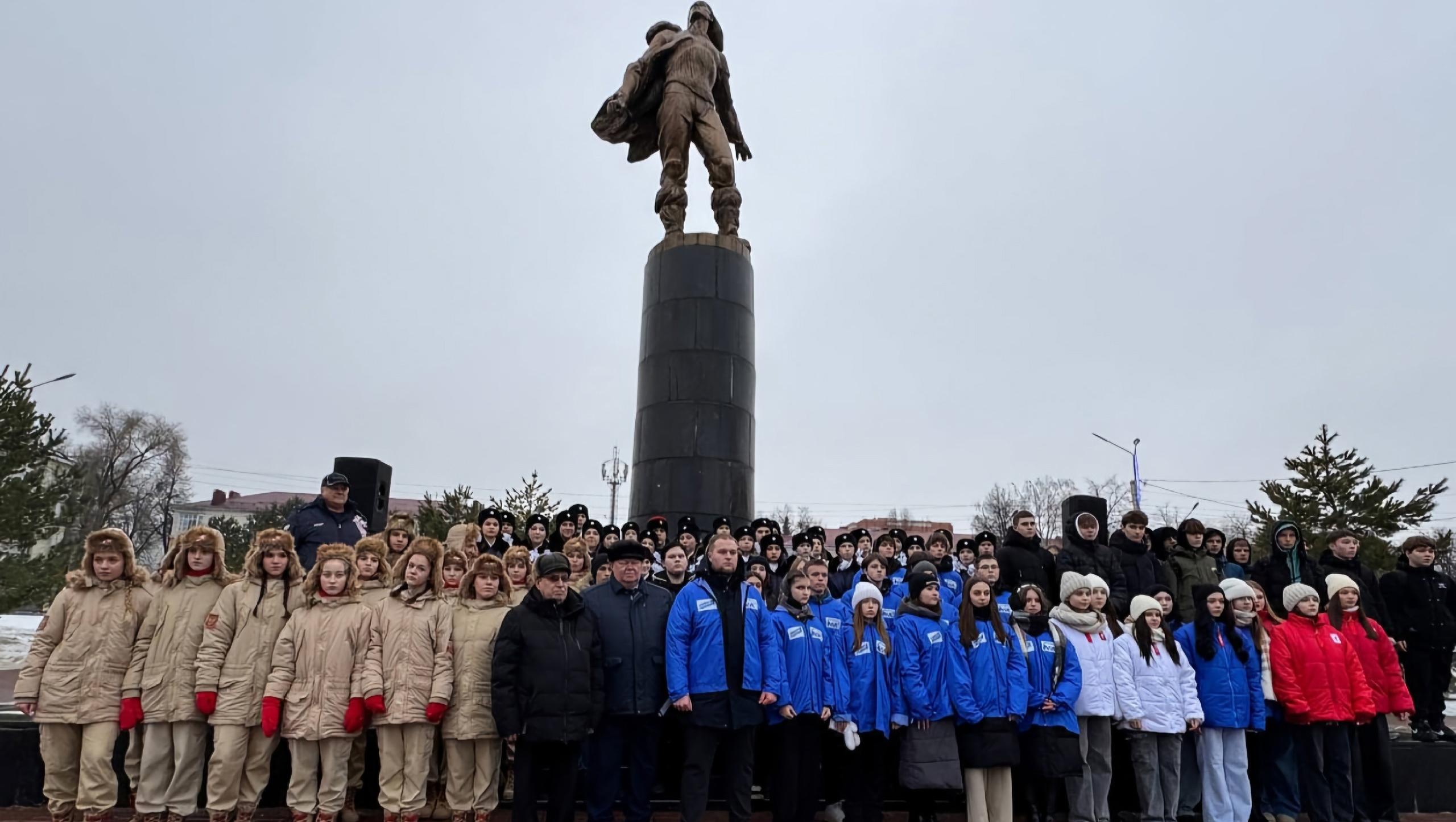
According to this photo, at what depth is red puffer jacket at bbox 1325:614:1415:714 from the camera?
6.66m

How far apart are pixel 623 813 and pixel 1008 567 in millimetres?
3709

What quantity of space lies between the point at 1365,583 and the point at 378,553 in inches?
318

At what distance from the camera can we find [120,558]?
5.58 m

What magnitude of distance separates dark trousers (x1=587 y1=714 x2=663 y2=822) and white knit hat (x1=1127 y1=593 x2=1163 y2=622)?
3.57 m

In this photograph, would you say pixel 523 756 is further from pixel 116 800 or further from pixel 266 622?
pixel 116 800

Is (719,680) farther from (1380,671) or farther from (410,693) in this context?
(1380,671)

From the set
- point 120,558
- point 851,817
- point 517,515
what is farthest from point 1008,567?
point 517,515

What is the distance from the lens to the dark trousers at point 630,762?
17.9ft

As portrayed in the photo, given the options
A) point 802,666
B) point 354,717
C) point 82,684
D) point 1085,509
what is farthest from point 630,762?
point 1085,509

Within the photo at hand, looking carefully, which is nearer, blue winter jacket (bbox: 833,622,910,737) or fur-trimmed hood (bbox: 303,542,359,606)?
fur-trimmed hood (bbox: 303,542,359,606)

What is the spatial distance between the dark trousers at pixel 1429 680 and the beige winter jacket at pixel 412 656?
7857mm

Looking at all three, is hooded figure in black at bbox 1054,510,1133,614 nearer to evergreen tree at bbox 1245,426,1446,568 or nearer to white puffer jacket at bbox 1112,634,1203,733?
white puffer jacket at bbox 1112,634,1203,733

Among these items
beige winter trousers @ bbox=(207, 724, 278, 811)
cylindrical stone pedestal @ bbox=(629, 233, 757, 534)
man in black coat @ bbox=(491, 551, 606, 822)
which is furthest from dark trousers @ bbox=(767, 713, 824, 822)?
cylindrical stone pedestal @ bbox=(629, 233, 757, 534)

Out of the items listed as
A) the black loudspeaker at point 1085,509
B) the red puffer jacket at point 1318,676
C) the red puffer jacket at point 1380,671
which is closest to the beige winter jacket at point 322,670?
the black loudspeaker at point 1085,509
